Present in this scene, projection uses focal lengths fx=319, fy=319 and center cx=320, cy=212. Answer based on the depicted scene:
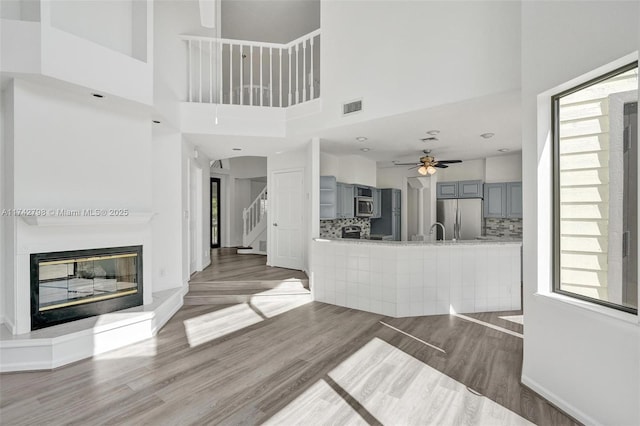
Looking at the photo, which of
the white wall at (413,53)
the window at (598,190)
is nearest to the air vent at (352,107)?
the white wall at (413,53)

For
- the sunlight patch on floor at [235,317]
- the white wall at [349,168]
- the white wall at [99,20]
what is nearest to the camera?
the white wall at [99,20]

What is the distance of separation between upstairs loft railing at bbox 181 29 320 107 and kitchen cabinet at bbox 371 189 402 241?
2809 mm

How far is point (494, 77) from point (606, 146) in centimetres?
137

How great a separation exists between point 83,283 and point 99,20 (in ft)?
9.26

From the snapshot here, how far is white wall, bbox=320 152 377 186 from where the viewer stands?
243 inches

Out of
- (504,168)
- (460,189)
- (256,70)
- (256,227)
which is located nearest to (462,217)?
(460,189)

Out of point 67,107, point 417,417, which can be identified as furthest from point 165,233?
point 417,417

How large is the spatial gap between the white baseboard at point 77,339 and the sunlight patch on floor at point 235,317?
1.47ft

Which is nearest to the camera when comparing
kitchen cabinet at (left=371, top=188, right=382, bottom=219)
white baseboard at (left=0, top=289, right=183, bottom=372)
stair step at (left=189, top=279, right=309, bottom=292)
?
white baseboard at (left=0, top=289, right=183, bottom=372)

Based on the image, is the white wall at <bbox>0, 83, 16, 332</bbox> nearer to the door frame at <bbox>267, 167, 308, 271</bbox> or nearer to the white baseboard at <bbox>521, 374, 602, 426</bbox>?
the door frame at <bbox>267, 167, 308, 271</bbox>

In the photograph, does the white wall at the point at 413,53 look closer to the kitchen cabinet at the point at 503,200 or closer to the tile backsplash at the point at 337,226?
the tile backsplash at the point at 337,226

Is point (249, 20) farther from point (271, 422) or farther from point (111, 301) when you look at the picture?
point (271, 422)

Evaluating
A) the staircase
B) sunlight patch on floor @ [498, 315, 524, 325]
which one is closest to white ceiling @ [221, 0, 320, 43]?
the staircase

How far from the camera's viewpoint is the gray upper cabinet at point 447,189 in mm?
6695
